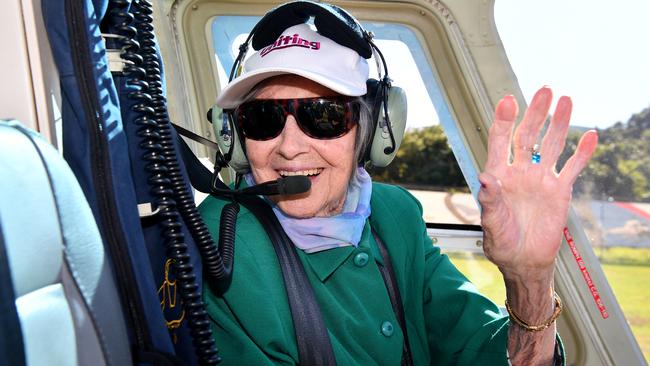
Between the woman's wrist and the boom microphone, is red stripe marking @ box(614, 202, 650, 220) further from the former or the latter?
the boom microphone

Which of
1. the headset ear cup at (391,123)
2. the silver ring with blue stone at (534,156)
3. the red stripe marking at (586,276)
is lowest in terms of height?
the red stripe marking at (586,276)

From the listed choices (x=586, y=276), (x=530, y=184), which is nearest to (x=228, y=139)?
A: (x=530, y=184)

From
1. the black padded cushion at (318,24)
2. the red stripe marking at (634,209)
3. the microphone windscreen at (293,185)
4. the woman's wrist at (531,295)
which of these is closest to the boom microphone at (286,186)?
the microphone windscreen at (293,185)

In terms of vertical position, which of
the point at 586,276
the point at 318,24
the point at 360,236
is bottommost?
the point at 586,276

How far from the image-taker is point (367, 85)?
1541 millimetres

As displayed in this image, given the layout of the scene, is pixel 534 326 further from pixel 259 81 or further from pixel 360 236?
pixel 259 81

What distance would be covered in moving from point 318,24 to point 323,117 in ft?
0.68

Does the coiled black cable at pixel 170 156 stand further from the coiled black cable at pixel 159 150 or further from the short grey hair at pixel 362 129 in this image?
the short grey hair at pixel 362 129

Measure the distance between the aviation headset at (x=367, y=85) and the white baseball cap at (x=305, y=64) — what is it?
0.02 m

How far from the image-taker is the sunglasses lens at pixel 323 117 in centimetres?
140

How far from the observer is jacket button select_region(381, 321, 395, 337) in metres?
1.42

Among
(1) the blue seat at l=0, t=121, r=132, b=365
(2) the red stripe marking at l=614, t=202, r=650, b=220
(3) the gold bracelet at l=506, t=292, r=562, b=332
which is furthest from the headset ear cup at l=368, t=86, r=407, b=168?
(2) the red stripe marking at l=614, t=202, r=650, b=220

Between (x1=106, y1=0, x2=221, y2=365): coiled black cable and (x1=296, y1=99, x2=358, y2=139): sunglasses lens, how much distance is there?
37 cm

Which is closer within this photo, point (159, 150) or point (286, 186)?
point (159, 150)
